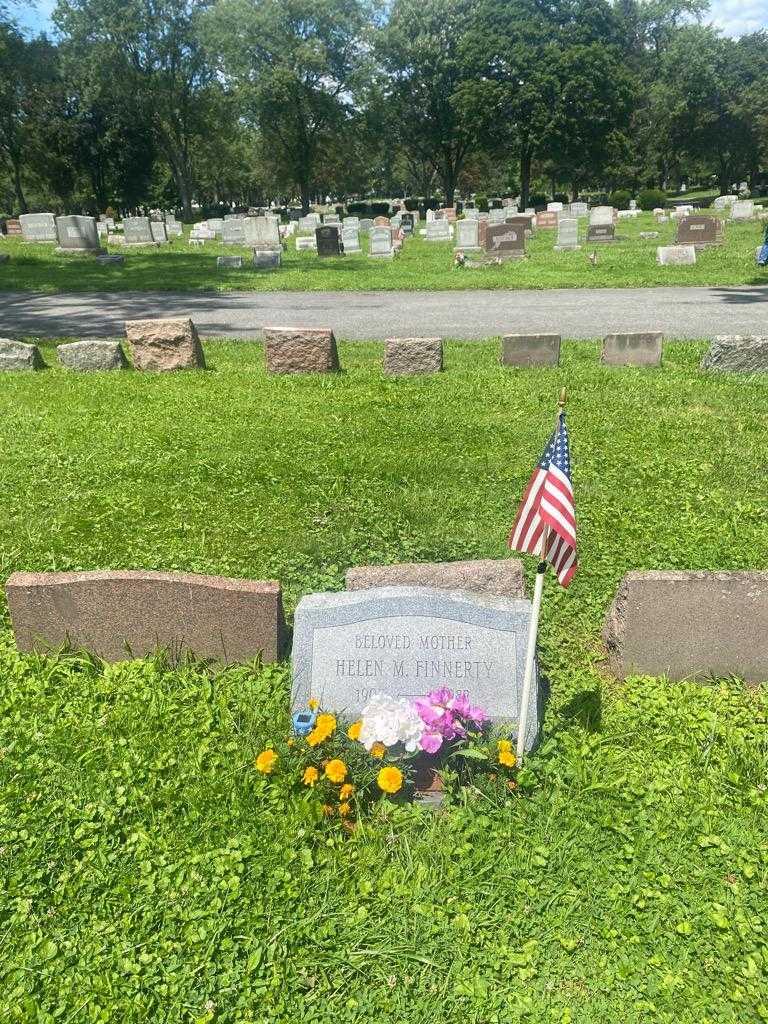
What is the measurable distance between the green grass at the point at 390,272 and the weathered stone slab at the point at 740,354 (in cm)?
944

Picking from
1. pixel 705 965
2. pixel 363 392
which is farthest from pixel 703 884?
pixel 363 392

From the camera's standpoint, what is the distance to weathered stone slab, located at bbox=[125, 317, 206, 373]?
9.73 m

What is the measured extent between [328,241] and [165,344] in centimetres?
1846

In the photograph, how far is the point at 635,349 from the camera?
9.80 m

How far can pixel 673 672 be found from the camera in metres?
4.04

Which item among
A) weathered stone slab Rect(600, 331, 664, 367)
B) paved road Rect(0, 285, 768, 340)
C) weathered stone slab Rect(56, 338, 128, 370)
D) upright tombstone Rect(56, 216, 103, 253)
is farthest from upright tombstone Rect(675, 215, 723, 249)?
weathered stone slab Rect(56, 338, 128, 370)

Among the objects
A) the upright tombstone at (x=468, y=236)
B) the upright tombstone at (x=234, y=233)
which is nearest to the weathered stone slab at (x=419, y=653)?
the upright tombstone at (x=468, y=236)

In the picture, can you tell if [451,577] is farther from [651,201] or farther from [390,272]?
[651,201]

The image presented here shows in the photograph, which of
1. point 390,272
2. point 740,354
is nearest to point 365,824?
point 740,354

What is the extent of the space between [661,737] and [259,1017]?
2218mm

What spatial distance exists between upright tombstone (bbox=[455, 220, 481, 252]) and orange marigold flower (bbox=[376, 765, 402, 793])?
85.5ft

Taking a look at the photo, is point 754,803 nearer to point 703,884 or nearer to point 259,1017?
point 703,884

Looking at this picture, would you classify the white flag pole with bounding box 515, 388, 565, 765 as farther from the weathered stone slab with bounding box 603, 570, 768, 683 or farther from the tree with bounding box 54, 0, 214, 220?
the tree with bounding box 54, 0, 214, 220

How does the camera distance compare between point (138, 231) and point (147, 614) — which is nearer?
point (147, 614)
